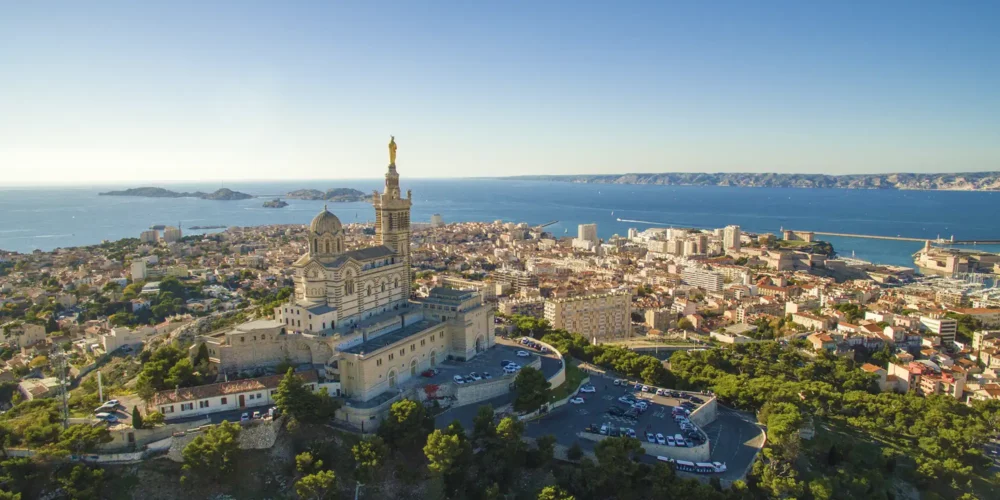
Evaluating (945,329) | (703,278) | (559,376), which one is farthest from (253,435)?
(703,278)

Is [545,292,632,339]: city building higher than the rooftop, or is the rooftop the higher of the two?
the rooftop

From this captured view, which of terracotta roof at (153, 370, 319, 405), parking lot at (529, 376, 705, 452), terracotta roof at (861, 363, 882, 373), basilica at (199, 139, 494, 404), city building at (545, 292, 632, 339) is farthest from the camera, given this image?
city building at (545, 292, 632, 339)

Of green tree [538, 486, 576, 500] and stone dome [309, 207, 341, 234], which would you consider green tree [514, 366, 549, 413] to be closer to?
green tree [538, 486, 576, 500]

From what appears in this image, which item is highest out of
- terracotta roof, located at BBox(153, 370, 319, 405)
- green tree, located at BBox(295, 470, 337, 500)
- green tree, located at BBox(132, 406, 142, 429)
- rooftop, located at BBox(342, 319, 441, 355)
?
rooftop, located at BBox(342, 319, 441, 355)

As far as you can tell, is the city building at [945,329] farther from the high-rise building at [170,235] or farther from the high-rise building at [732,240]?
the high-rise building at [170,235]

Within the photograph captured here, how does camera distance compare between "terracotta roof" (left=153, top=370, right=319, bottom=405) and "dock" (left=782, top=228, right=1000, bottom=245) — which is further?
"dock" (left=782, top=228, right=1000, bottom=245)

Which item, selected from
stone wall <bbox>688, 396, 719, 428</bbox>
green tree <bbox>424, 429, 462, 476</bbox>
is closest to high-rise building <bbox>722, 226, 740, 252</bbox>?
stone wall <bbox>688, 396, 719, 428</bbox>

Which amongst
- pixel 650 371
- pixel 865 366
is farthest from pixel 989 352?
pixel 650 371

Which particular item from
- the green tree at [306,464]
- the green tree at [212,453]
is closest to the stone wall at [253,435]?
the green tree at [212,453]
